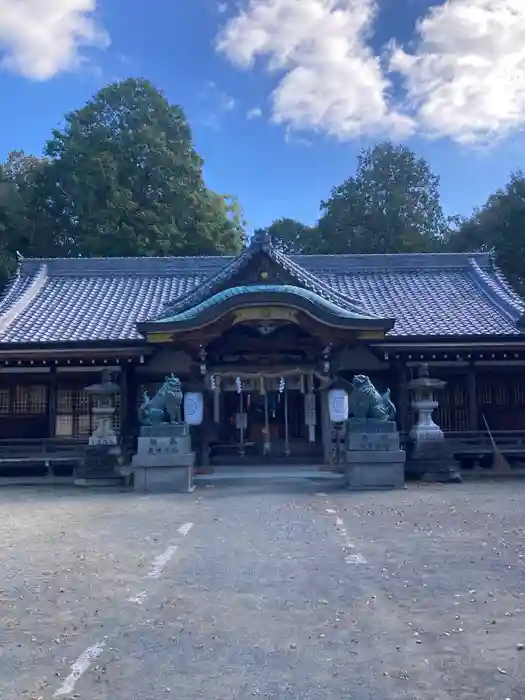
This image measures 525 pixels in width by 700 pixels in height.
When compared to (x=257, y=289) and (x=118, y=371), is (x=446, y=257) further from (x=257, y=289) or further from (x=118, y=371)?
(x=118, y=371)

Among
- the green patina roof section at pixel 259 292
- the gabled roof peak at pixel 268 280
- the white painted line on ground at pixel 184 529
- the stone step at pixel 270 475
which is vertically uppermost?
the gabled roof peak at pixel 268 280

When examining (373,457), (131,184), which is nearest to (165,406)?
(373,457)

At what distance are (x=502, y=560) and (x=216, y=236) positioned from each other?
88.2 feet

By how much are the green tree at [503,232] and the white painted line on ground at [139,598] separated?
29548mm

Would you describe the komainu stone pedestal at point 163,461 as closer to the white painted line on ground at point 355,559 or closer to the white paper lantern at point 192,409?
the white paper lantern at point 192,409

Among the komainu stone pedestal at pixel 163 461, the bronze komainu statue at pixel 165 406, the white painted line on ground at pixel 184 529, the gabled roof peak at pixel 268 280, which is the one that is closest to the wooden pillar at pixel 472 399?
the gabled roof peak at pixel 268 280

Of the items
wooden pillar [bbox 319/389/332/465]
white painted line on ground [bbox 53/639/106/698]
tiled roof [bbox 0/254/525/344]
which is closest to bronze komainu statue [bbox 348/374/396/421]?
wooden pillar [bbox 319/389/332/465]

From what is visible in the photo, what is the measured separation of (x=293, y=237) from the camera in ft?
144

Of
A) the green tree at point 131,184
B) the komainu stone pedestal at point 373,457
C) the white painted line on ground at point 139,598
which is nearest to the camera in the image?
the white painted line on ground at point 139,598

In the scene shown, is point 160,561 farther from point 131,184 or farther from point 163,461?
point 131,184

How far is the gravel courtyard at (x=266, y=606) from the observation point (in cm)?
407

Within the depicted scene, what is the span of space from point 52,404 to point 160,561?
35.6 feet

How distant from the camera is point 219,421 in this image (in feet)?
57.3

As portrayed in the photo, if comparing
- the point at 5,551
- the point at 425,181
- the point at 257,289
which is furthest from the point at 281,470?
the point at 425,181
